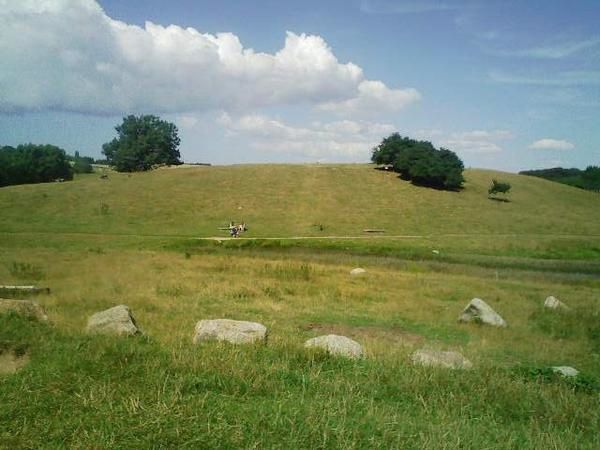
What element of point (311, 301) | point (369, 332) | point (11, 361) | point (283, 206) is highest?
point (11, 361)

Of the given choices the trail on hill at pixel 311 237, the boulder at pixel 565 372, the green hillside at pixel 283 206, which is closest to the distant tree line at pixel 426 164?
the green hillside at pixel 283 206

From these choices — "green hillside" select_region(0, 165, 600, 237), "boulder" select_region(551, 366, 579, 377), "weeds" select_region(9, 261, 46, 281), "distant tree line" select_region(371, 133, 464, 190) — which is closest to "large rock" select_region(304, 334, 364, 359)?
"boulder" select_region(551, 366, 579, 377)

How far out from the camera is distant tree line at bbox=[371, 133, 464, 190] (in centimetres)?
9062

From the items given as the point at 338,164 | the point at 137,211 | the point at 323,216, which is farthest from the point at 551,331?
the point at 338,164

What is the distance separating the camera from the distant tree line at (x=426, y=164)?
9062 centimetres

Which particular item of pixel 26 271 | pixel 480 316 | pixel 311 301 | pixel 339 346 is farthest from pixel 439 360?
pixel 26 271

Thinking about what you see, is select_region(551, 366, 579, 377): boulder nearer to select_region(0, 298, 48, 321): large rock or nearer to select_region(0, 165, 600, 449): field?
select_region(0, 165, 600, 449): field

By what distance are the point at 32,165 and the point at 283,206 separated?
218 ft

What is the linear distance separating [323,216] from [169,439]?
65.4 meters

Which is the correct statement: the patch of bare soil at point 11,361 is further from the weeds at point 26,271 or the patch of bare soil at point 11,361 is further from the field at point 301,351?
the weeds at point 26,271

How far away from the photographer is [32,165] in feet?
359

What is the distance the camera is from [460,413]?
23.8 feet

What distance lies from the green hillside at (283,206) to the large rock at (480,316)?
4098cm

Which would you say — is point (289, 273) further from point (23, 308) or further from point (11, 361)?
point (11, 361)
